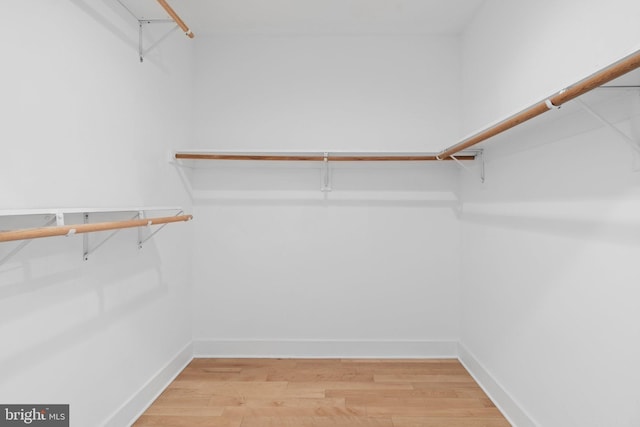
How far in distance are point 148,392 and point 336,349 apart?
1.36 meters

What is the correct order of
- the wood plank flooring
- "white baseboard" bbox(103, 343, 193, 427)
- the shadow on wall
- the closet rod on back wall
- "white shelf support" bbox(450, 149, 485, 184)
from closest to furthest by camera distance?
the shadow on wall
"white baseboard" bbox(103, 343, 193, 427)
the wood plank flooring
"white shelf support" bbox(450, 149, 485, 184)
the closet rod on back wall

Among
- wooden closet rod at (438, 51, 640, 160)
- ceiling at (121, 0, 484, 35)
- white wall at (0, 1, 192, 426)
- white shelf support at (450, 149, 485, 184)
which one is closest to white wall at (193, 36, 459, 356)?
ceiling at (121, 0, 484, 35)

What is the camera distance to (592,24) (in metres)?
1.40

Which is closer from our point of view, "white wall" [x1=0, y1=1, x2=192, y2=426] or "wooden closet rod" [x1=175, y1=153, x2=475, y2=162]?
"white wall" [x1=0, y1=1, x2=192, y2=426]

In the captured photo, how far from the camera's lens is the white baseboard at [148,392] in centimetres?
186

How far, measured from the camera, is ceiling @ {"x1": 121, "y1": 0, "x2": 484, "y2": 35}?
243 centimetres

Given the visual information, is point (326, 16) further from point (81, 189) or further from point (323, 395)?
point (323, 395)

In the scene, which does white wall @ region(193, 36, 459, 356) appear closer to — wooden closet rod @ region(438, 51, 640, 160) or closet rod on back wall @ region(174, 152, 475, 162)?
closet rod on back wall @ region(174, 152, 475, 162)

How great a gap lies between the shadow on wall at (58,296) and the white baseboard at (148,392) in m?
0.48

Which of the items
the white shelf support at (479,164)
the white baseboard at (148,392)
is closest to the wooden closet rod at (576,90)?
the white shelf support at (479,164)

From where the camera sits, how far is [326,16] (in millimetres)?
2592

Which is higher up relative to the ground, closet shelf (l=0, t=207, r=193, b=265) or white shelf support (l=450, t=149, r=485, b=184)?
white shelf support (l=450, t=149, r=485, b=184)

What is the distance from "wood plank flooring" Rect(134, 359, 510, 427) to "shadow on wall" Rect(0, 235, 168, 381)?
0.72 m

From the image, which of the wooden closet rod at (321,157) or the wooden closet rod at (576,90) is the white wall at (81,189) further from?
the wooden closet rod at (576,90)
